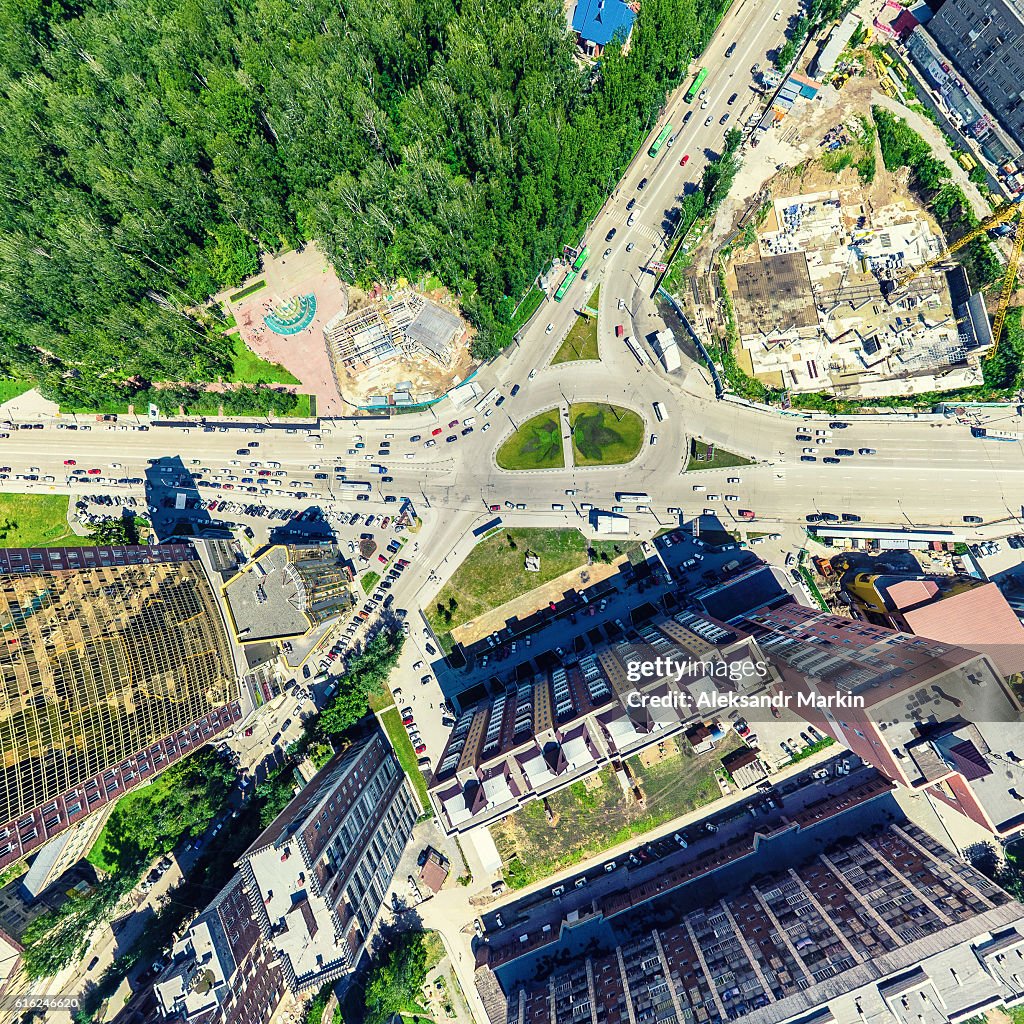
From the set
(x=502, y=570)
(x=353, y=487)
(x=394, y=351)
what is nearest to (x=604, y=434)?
(x=502, y=570)

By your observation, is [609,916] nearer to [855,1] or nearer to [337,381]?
[337,381]

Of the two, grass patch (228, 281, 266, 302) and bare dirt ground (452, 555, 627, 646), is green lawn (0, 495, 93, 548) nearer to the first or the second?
grass patch (228, 281, 266, 302)

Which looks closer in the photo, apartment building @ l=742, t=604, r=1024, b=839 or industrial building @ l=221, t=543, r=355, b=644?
apartment building @ l=742, t=604, r=1024, b=839

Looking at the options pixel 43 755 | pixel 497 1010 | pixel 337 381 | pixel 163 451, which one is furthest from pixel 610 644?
pixel 163 451

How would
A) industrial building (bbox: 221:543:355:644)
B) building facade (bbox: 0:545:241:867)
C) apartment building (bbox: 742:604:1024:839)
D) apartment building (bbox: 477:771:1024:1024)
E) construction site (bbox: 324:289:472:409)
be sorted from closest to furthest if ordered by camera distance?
apartment building (bbox: 742:604:1024:839), apartment building (bbox: 477:771:1024:1024), building facade (bbox: 0:545:241:867), industrial building (bbox: 221:543:355:644), construction site (bbox: 324:289:472:409)

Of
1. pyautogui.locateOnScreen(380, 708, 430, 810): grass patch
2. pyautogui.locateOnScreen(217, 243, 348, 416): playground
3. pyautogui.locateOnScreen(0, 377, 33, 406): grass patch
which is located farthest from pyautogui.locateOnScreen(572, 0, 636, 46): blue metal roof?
pyautogui.locateOnScreen(380, 708, 430, 810): grass patch

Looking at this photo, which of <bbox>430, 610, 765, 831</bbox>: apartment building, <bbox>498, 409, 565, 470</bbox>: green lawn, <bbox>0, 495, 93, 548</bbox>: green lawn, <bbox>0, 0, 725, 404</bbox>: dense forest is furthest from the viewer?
<bbox>0, 495, 93, 548</bbox>: green lawn

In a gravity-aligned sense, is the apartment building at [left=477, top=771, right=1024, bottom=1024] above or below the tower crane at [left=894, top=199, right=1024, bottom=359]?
below

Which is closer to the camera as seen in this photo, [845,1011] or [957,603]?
[845,1011]
